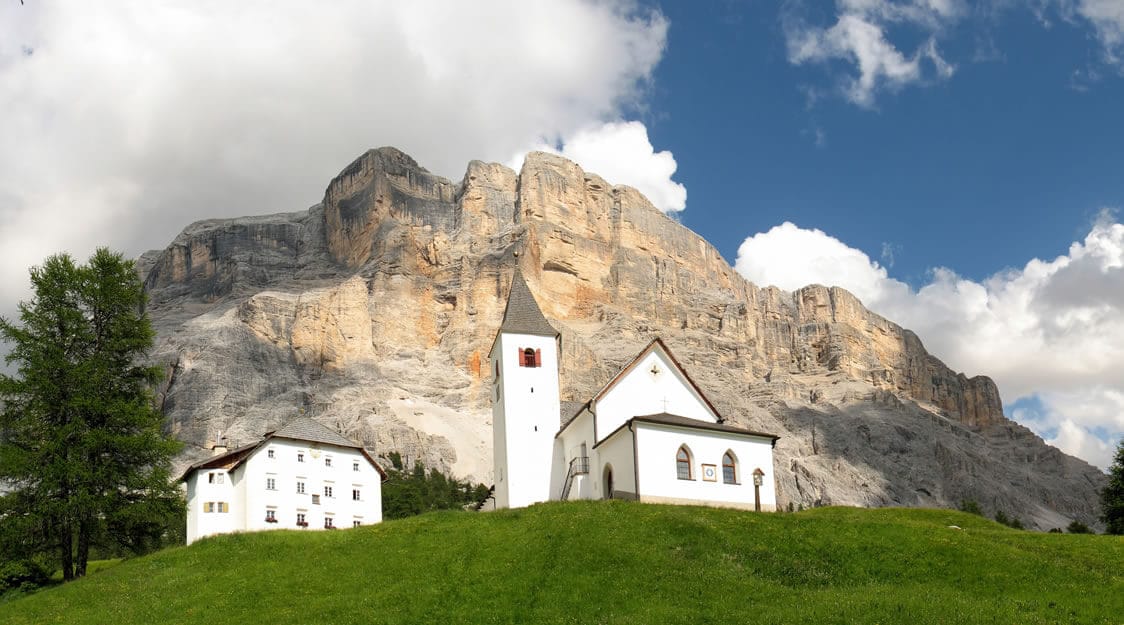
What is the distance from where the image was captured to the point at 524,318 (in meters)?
61.2

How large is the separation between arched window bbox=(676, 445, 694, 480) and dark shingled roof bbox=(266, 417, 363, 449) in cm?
1774

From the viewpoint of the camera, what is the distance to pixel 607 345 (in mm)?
196000

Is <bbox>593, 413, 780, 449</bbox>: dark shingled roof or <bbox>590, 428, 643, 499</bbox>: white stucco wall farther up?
<bbox>593, 413, 780, 449</bbox>: dark shingled roof

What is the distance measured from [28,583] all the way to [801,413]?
14875 cm

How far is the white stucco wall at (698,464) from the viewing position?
48344 mm

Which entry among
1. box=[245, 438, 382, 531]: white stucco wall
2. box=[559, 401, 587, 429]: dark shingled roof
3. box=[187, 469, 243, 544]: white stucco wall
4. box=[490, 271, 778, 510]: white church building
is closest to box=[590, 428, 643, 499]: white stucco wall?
box=[490, 271, 778, 510]: white church building

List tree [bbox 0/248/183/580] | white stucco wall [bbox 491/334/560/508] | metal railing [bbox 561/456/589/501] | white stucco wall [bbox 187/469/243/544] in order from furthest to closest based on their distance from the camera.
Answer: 1. white stucco wall [bbox 491/334/560/508]
2. metal railing [bbox 561/456/589/501]
3. white stucco wall [bbox 187/469/243/544]
4. tree [bbox 0/248/183/580]

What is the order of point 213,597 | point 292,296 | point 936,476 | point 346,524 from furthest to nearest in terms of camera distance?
point 292,296
point 936,476
point 346,524
point 213,597

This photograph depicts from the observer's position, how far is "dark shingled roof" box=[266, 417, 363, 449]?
55.8 meters

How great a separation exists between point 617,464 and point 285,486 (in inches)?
680

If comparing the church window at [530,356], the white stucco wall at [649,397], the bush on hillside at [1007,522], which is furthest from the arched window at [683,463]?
the bush on hillside at [1007,522]

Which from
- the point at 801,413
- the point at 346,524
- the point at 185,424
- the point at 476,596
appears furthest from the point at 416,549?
the point at 801,413

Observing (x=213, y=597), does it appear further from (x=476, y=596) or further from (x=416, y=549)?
(x=476, y=596)

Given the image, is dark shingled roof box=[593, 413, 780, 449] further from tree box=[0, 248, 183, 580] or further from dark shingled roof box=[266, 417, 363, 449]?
tree box=[0, 248, 183, 580]
